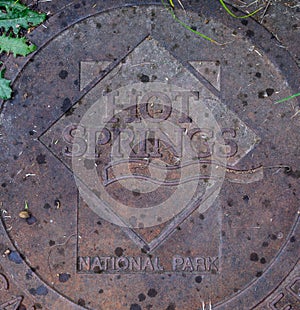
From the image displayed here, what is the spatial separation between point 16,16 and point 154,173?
112 cm

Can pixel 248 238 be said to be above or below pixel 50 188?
below

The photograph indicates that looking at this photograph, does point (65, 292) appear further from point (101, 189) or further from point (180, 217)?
point (180, 217)

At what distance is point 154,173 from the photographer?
2393 millimetres

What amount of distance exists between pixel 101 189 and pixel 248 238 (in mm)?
815

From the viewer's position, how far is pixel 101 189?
94.2 inches

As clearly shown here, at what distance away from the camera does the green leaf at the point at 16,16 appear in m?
2.44

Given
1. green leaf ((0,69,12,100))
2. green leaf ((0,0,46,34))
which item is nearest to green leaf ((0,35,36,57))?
green leaf ((0,0,46,34))

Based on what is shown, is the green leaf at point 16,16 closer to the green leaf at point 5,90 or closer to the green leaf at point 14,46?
the green leaf at point 14,46

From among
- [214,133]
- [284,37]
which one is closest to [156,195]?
[214,133]

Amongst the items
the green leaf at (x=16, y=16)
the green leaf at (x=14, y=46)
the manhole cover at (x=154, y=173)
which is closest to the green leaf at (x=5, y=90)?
the manhole cover at (x=154, y=173)

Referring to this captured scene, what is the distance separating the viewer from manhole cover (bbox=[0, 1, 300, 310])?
238 centimetres

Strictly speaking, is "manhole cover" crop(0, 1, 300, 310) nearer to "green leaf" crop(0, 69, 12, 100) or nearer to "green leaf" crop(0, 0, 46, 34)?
"green leaf" crop(0, 69, 12, 100)

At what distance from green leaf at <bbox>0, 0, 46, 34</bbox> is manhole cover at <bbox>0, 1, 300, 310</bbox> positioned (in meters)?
0.20

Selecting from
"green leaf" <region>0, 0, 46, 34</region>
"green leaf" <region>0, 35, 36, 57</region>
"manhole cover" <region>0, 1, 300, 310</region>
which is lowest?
"manhole cover" <region>0, 1, 300, 310</region>
